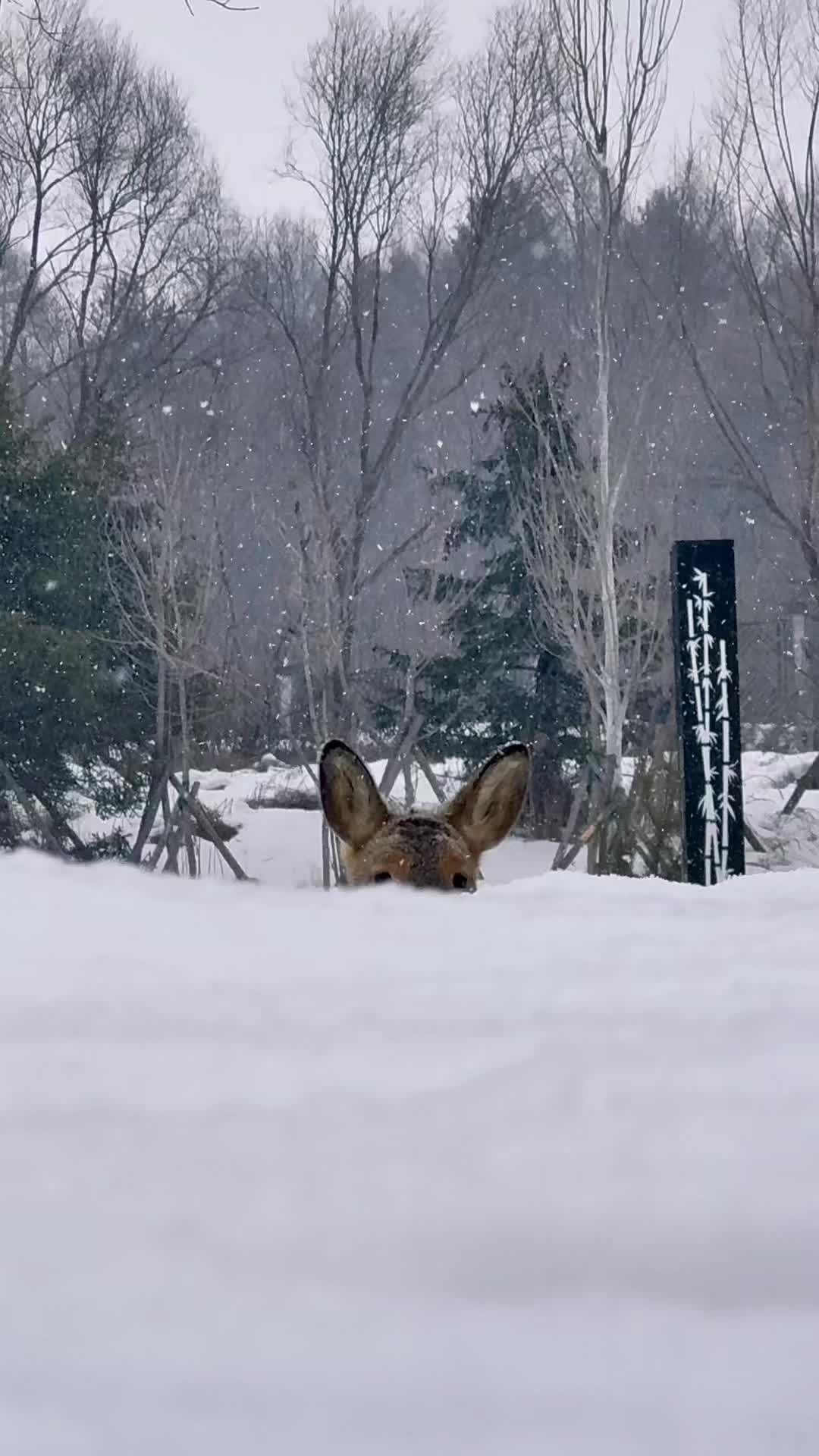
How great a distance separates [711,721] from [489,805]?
4973mm

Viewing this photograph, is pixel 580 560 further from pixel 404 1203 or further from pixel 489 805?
pixel 404 1203

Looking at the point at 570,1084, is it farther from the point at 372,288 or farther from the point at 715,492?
the point at 715,492

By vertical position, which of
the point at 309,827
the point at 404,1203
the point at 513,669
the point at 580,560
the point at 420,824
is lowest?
the point at 309,827

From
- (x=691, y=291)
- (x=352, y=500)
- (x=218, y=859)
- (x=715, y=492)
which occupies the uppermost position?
(x=691, y=291)

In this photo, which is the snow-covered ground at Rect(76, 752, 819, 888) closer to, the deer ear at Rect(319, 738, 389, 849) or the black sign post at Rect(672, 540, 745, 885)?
the black sign post at Rect(672, 540, 745, 885)

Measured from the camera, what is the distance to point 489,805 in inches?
110

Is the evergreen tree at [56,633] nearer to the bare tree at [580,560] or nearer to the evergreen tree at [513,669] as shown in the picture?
the evergreen tree at [513,669]

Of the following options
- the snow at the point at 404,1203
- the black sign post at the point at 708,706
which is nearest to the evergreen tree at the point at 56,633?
the black sign post at the point at 708,706

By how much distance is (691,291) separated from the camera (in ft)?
80.9

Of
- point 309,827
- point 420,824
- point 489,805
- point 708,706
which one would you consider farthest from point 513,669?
point 420,824

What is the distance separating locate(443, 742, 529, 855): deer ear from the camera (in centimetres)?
273

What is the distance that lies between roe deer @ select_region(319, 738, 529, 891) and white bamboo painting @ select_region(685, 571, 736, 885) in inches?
190

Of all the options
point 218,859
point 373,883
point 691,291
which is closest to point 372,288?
point 691,291

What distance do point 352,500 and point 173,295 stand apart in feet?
12.6
